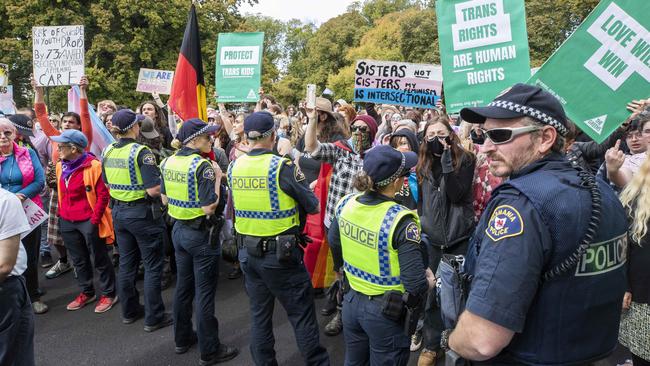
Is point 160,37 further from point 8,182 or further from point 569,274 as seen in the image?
point 569,274

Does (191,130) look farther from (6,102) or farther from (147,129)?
(6,102)

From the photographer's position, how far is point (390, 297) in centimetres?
264

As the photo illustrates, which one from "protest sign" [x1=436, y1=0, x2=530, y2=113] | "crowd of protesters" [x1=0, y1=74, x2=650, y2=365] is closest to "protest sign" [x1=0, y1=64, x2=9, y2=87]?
"crowd of protesters" [x1=0, y1=74, x2=650, y2=365]

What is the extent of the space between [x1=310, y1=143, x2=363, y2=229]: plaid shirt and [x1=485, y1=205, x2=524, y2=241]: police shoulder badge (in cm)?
285

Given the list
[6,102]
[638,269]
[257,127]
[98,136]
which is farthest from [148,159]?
[6,102]

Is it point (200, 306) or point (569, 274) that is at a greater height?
point (569, 274)

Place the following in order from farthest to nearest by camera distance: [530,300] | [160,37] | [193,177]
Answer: [160,37], [193,177], [530,300]

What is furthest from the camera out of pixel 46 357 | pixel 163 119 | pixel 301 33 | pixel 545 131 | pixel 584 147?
pixel 301 33

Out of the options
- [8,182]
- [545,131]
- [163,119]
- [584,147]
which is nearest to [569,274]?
[545,131]

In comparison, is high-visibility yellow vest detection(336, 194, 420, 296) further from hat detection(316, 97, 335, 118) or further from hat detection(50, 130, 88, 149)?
hat detection(50, 130, 88, 149)

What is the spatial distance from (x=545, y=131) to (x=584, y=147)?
3586 mm

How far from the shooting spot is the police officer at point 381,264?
2633 mm

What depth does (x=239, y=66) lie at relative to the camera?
6.59 metres

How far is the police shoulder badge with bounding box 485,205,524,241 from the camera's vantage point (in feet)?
4.89
